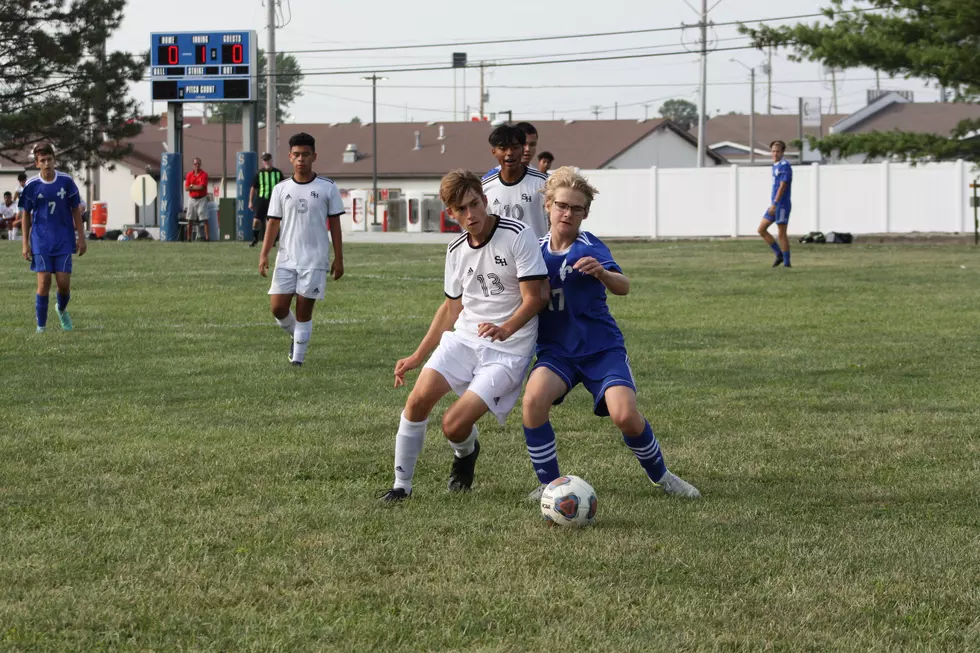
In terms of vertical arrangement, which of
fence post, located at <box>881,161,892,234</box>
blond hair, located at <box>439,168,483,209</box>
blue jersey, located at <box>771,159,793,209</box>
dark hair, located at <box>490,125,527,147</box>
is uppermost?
fence post, located at <box>881,161,892,234</box>

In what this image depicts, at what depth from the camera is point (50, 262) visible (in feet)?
44.7

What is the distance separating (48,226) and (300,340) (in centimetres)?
390

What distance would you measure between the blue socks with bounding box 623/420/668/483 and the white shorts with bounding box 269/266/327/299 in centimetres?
573

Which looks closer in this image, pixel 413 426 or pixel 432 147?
pixel 413 426

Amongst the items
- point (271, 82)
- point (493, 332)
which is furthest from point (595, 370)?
point (271, 82)

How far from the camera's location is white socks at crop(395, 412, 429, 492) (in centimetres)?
612

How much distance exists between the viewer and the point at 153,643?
4125 mm

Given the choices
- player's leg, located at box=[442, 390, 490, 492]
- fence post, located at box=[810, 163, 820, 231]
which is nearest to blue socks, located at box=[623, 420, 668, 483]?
player's leg, located at box=[442, 390, 490, 492]

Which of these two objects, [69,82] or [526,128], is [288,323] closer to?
[526,128]

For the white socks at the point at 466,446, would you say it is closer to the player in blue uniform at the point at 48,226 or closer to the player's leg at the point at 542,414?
the player's leg at the point at 542,414

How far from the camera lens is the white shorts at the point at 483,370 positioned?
601 centimetres

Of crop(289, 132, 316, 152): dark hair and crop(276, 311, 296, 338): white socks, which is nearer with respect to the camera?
crop(289, 132, 316, 152): dark hair

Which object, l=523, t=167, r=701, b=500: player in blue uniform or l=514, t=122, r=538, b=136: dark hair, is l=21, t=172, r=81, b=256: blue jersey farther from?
l=523, t=167, r=701, b=500: player in blue uniform

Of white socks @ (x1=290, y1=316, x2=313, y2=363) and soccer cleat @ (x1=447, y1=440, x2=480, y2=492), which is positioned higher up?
white socks @ (x1=290, y1=316, x2=313, y2=363)
